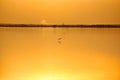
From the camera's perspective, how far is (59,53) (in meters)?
2.16

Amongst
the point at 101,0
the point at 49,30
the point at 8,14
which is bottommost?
the point at 49,30

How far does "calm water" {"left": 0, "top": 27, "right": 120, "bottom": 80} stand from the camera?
2.14m

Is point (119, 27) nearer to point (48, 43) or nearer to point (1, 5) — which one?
point (48, 43)

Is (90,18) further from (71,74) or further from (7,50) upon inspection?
(7,50)

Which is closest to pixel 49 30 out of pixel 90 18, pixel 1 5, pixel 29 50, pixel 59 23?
pixel 59 23

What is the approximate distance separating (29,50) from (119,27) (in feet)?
3.50

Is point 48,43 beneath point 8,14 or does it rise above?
beneath

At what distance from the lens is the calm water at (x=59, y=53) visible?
214 cm

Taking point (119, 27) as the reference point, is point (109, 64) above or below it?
below

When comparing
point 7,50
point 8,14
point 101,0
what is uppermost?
point 101,0

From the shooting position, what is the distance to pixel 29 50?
2176mm

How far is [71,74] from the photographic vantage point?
214cm

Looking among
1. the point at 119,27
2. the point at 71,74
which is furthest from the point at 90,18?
the point at 71,74

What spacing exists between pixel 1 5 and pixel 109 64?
1429mm
